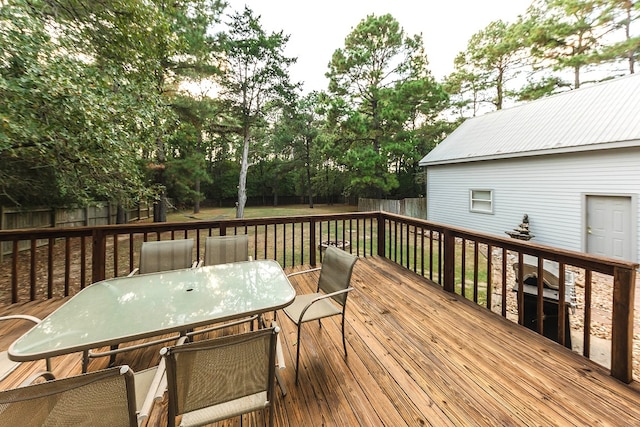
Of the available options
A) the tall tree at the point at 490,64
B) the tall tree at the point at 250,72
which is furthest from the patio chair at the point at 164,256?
the tall tree at the point at 490,64

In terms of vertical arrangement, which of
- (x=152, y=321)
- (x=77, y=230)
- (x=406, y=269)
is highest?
(x=77, y=230)

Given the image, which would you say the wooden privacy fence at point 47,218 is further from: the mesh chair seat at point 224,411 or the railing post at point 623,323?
the railing post at point 623,323

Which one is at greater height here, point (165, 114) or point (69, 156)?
point (165, 114)

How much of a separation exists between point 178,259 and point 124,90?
3.39 m

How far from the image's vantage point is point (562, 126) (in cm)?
698

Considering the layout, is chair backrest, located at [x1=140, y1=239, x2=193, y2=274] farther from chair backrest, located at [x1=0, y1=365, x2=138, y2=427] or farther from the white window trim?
the white window trim

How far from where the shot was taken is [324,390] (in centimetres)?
188

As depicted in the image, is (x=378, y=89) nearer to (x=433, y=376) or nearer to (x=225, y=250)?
(x=225, y=250)

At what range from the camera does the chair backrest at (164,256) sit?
2775mm

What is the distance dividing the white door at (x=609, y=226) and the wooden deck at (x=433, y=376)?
5.21m

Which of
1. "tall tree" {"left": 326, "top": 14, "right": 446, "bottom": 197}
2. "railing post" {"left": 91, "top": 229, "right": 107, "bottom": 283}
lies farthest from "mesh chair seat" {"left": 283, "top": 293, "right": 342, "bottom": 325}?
"tall tree" {"left": 326, "top": 14, "right": 446, "bottom": 197}

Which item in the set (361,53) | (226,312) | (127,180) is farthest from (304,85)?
(226,312)

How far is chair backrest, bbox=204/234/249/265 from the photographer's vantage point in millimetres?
3047

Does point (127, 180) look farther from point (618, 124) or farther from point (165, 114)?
point (618, 124)
